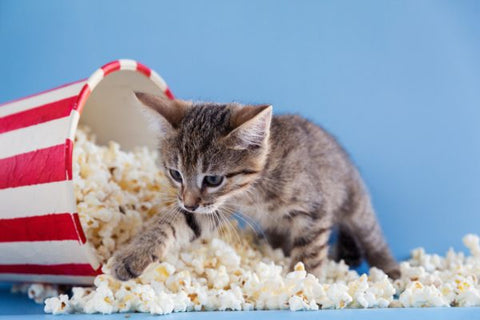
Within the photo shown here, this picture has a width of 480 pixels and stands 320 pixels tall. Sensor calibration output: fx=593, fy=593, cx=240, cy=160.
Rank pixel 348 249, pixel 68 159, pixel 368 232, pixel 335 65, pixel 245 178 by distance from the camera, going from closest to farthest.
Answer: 1. pixel 68 159
2. pixel 245 178
3. pixel 368 232
4. pixel 348 249
5. pixel 335 65

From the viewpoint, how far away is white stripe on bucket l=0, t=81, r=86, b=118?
164cm

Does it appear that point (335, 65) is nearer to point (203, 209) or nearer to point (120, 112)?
point (120, 112)

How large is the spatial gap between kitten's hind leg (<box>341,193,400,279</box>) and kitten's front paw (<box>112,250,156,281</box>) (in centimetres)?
80

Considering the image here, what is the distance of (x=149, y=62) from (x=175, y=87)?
0.15m

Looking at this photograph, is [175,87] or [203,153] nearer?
[203,153]

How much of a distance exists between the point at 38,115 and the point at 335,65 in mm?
1328

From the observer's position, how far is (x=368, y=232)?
81.1 inches

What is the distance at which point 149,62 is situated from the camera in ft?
8.35

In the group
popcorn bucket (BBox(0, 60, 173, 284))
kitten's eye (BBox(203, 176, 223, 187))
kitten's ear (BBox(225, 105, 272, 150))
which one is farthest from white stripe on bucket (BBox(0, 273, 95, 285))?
kitten's ear (BBox(225, 105, 272, 150))

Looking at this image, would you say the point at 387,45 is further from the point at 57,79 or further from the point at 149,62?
the point at 57,79

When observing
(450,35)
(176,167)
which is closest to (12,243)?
(176,167)

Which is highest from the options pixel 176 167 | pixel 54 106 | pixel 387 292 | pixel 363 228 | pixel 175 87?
pixel 175 87

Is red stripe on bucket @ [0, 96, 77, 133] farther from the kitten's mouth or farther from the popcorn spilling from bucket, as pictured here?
the kitten's mouth

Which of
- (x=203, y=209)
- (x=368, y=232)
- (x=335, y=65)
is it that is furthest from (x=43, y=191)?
(x=335, y=65)
